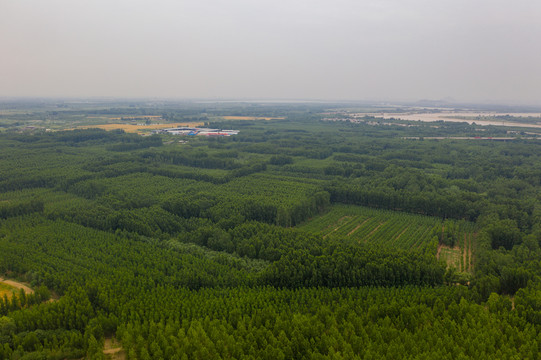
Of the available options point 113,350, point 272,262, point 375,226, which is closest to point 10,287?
point 113,350

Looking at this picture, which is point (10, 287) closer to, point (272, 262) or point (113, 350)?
point (113, 350)

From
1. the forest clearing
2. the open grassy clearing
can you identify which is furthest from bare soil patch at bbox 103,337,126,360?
the open grassy clearing

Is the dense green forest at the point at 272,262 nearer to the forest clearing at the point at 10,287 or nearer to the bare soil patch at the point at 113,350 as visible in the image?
the bare soil patch at the point at 113,350

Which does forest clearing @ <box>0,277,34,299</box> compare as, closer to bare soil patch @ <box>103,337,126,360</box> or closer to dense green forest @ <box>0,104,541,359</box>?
dense green forest @ <box>0,104,541,359</box>

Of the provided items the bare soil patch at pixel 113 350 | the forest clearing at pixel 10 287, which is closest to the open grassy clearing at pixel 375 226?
the bare soil patch at pixel 113 350

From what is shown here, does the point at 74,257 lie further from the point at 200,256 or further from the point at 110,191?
the point at 110,191
